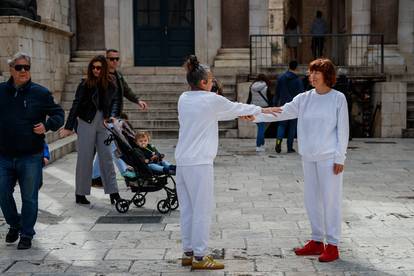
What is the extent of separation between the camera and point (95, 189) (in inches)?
428

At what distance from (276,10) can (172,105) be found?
18.6 m

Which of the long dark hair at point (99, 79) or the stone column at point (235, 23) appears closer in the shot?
the long dark hair at point (99, 79)

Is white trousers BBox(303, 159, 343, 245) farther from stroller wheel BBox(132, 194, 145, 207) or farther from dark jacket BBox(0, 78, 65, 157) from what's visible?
stroller wheel BBox(132, 194, 145, 207)

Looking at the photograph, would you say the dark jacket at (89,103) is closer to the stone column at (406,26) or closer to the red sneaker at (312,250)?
the red sneaker at (312,250)

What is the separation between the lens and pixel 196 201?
623 cm

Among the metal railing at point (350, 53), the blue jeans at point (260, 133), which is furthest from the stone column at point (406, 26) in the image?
the blue jeans at point (260, 133)

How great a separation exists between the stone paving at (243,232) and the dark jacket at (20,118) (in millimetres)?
1005

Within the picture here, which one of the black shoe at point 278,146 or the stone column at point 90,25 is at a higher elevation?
the stone column at point 90,25

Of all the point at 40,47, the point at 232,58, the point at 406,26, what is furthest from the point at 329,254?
the point at 406,26

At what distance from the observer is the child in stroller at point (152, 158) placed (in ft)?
29.7

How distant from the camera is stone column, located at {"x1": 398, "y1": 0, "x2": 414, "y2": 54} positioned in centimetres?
2116

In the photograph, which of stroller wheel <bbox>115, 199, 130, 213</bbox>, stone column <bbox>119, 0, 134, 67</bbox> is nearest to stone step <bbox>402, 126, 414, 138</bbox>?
stone column <bbox>119, 0, 134, 67</bbox>

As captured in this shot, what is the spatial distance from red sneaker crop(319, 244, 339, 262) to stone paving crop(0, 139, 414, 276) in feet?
0.21

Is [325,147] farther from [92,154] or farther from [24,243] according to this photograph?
[92,154]
